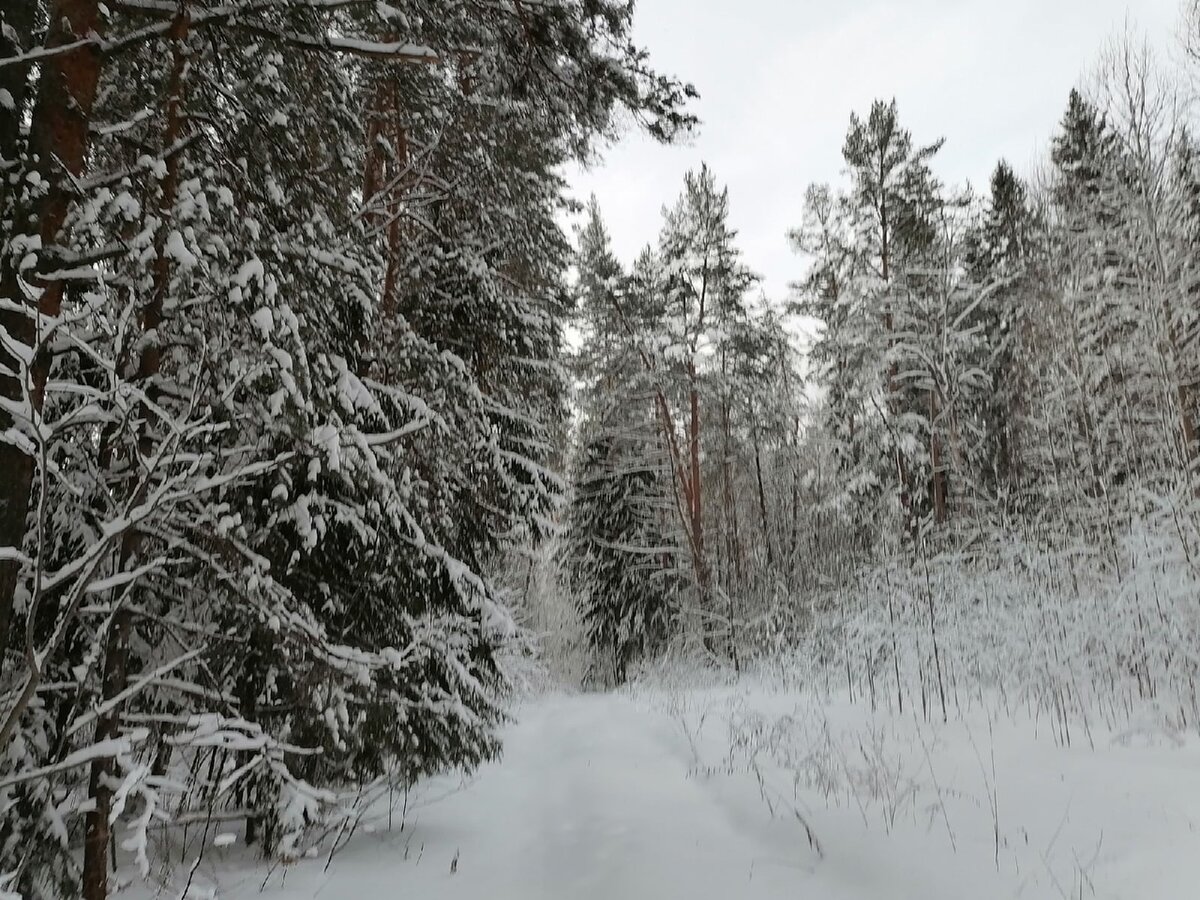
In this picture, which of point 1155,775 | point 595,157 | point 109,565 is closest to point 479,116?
point 595,157

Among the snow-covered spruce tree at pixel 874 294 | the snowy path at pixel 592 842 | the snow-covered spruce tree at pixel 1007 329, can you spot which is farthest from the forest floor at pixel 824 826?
the snow-covered spruce tree at pixel 1007 329

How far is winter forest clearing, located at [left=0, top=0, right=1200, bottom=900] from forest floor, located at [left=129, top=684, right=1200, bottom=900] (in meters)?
0.03

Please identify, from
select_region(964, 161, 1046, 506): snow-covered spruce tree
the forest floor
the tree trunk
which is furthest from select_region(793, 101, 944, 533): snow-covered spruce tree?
the tree trunk

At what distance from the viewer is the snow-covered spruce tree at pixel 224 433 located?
8.47 ft

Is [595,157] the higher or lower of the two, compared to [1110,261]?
lower

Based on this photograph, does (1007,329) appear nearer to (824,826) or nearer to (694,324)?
(694,324)

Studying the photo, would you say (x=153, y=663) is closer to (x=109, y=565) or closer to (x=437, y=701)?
(x=109, y=565)

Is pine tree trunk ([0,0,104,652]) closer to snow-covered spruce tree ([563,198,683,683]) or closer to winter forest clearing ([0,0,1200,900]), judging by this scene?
winter forest clearing ([0,0,1200,900])

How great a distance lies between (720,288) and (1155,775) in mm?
15154

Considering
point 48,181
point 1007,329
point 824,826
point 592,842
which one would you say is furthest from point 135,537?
point 1007,329

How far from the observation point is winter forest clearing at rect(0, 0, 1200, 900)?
2.78m

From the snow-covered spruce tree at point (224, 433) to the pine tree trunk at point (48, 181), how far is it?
0.04 feet

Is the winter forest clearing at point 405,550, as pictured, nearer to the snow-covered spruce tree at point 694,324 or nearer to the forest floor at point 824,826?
the forest floor at point 824,826

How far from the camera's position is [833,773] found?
4.42 m
